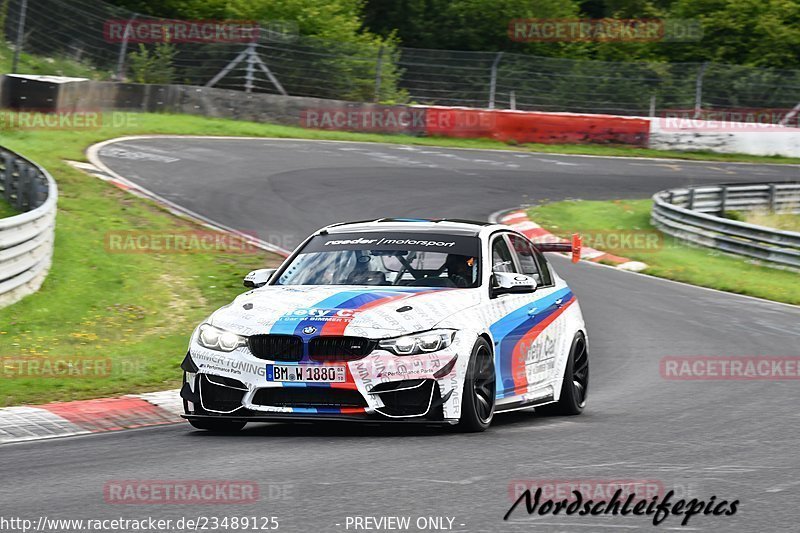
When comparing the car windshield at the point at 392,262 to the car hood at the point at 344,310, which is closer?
the car hood at the point at 344,310

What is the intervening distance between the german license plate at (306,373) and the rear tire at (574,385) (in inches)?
111

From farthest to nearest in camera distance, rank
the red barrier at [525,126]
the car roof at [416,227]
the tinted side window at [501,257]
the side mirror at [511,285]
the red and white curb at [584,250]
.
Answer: the red barrier at [525,126], the red and white curb at [584,250], the car roof at [416,227], the tinted side window at [501,257], the side mirror at [511,285]

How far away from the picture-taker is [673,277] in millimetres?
21609

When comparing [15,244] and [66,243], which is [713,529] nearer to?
[15,244]

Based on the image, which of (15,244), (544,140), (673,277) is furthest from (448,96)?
(15,244)

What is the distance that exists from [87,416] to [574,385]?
3.85 metres

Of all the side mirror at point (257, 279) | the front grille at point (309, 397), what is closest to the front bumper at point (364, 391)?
the front grille at point (309, 397)

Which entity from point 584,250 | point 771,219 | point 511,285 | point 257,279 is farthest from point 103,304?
point 771,219

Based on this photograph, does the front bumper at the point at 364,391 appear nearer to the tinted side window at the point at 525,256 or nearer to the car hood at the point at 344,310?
the car hood at the point at 344,310

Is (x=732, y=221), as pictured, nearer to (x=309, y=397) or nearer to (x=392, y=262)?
(x=392, y=262)

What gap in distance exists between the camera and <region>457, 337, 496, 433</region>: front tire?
8.41m

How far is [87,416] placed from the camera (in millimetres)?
9539

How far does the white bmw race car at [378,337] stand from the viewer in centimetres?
820

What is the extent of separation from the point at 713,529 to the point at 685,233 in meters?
19.9
